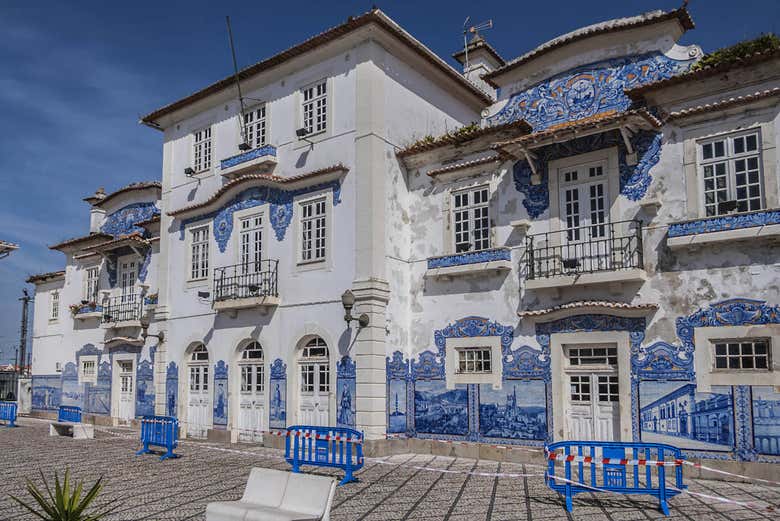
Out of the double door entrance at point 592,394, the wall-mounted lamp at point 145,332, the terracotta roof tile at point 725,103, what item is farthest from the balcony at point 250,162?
the terracotta roof tile at point 725,103

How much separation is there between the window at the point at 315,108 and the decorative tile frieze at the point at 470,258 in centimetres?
397

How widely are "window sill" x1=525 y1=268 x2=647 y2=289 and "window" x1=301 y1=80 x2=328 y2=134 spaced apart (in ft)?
19.9

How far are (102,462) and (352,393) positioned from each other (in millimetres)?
4706

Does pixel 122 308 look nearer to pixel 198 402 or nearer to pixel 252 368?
pixel 198 402

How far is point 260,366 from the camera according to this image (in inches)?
644

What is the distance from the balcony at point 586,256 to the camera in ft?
39.0

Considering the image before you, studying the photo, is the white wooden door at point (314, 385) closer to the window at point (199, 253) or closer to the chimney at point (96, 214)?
the window at point (199, 253)

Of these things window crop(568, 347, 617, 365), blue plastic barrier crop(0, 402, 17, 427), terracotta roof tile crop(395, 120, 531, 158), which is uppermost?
terracotta roof tile crop(395, 120, 531, 158)

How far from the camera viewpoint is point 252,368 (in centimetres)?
1648

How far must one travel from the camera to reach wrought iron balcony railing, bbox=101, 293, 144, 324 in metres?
20.9

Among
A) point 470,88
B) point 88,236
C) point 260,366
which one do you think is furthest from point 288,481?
point 88,236

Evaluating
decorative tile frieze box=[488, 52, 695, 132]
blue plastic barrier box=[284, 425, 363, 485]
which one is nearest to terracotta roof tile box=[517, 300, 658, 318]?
decorative tile frieze box=[488, 52, 695, 132]

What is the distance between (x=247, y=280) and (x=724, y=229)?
399 inches

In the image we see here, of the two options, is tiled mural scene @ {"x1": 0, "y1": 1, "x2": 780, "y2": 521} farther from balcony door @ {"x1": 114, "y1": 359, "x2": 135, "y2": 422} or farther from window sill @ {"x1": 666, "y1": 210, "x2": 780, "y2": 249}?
balcony door @ {"x1": 114, "y1": 359, "x2": 135, "y2": 422}
